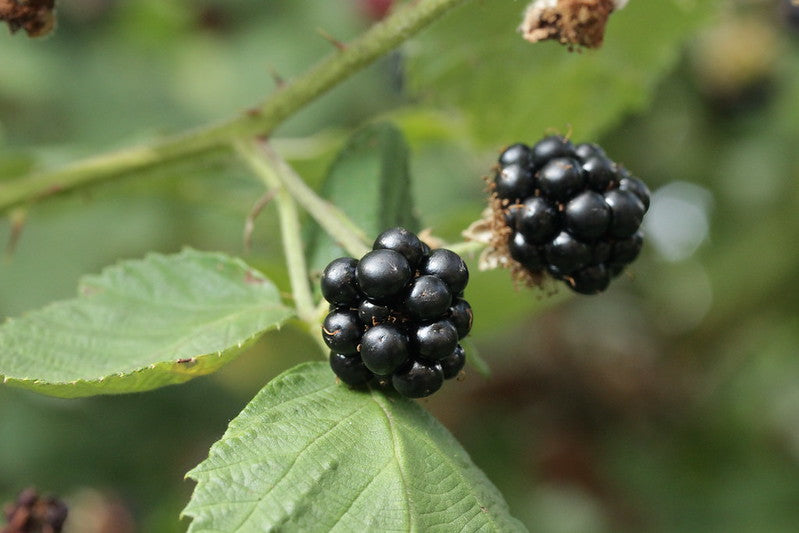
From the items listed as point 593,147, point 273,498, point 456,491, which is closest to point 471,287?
point 593,147

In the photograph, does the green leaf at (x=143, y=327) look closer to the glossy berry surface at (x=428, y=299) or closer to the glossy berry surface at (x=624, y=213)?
the glossy berry surface at (x=428, y=299)

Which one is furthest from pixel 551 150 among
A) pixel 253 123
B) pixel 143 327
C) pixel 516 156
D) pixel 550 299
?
pixel 550 299

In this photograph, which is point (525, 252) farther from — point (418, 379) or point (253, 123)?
point (253, 123)

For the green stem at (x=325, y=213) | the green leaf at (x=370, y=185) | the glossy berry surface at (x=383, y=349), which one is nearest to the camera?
the glossy berry surface at (x=383, y=349)

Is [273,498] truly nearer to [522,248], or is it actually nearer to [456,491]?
[456,491]

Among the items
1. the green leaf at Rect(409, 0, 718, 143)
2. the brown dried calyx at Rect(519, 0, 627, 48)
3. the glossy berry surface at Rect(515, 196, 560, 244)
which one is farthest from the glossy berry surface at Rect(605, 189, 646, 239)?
the green leaf at Rect(409, 0, 718, 143)

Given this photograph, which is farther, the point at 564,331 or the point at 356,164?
the point at 564,331

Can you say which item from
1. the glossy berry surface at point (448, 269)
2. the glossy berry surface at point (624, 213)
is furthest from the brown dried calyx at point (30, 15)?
the glossy berry surface at point (624, 213)
